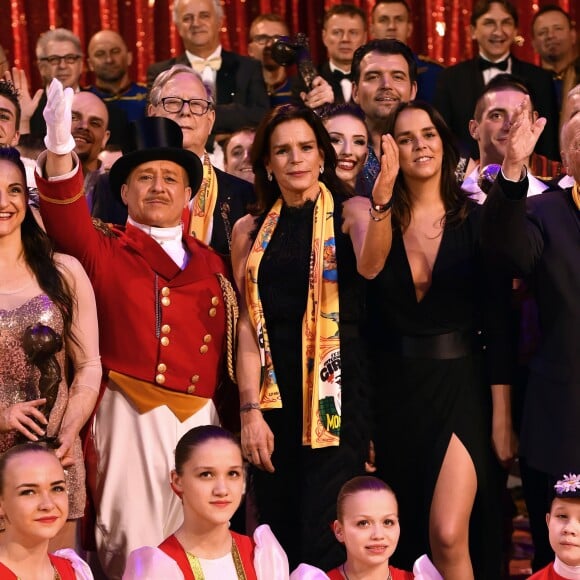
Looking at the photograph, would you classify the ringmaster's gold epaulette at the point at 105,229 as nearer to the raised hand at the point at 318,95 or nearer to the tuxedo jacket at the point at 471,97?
the raised hand at the point at 318,95

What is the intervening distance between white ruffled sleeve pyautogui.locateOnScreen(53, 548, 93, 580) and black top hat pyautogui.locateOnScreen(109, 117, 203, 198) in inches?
47.8

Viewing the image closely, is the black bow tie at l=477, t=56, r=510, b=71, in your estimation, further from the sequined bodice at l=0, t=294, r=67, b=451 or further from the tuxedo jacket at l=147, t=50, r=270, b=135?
the sequined bodice at l=0, t=294, r=67, b=451

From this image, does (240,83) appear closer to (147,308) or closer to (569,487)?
(147,308)

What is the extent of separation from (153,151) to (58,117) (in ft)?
1.55

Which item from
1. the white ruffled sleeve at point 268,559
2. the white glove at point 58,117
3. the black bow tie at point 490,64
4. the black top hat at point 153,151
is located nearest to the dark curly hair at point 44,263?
the white glove at point 58,117

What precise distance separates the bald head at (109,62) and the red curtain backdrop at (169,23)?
5.15ft

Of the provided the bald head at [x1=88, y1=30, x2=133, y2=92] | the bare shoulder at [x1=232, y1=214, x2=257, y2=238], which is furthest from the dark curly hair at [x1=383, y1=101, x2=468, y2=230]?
the bald head at [x1=88, y1=30, x2=133, y2=92]

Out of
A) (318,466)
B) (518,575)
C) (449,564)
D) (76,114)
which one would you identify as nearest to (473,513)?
(449,564)

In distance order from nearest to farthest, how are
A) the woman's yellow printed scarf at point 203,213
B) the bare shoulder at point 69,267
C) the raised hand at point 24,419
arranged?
the raised hand at point 24,419, the bare shoulder at point 69,267, the woman's yellow printed scarf at point 203,213

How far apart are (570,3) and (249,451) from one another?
560 cm

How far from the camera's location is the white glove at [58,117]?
397cm

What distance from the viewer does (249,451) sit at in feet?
14.1

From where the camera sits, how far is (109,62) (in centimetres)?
743

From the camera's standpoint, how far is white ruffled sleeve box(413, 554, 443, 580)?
13.0 feet
